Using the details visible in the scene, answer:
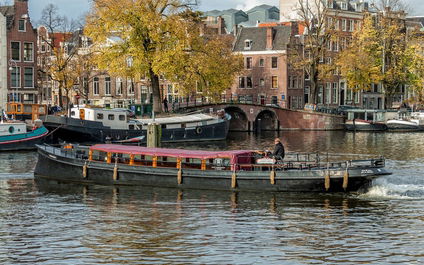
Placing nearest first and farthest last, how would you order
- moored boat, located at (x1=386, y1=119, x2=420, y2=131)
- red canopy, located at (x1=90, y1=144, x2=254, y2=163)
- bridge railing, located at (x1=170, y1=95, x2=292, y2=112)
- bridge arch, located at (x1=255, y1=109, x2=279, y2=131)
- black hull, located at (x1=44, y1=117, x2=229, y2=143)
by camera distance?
red canopy, located at (x1=90, y1=144, x2=254, y2=163) → black hull, located at (x1=44, y1=117, x2=229, y2=143) → bridge railing, located at (x1=170, y1=95, x2=292, y2=112) → moored boat, located at (x1=386, y1=119, x2=420, y2=131) → bridge arch, located at (x1=255, y1=109, x2=279, y2=131)

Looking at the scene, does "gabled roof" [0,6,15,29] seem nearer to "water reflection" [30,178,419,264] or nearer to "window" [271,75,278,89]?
"window" [271,75,278,89]

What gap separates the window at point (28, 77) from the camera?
261 feet

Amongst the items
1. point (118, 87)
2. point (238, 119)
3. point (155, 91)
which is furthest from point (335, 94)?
point (155, 91)

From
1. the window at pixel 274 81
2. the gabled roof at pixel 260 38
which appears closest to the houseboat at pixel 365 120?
the window at pixel 274 81

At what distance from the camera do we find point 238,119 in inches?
3359

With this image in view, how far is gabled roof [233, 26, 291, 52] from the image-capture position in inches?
3679

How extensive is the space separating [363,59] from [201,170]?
58878 millimetres

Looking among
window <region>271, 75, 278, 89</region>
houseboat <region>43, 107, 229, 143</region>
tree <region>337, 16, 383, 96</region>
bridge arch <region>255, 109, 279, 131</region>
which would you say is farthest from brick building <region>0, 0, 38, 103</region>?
tree <region>337, 16, 383, 96</region>

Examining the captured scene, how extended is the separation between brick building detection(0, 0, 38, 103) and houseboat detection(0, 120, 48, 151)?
24.3 metres

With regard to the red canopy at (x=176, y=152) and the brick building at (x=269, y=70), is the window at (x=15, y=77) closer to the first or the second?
the brick building at (x=269, y=70)

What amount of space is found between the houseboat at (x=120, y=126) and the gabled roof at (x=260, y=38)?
2814 centimetres

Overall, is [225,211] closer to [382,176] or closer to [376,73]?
[382,176]

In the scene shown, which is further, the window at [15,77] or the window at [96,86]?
the window at [96,86]

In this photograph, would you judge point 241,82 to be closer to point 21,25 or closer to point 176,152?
point 21,25
